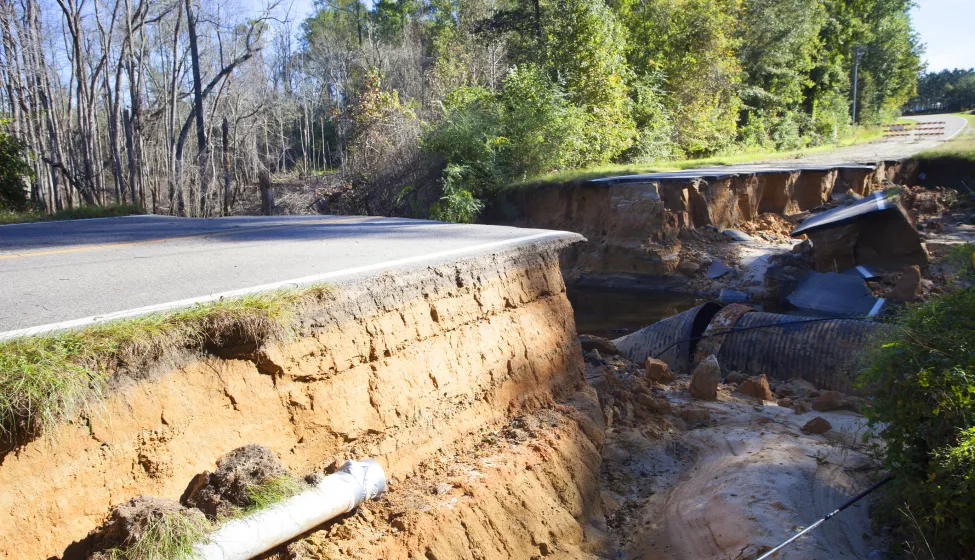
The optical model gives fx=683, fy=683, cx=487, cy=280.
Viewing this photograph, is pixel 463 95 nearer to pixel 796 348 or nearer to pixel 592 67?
pixel 592 67

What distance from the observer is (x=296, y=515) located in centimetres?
342

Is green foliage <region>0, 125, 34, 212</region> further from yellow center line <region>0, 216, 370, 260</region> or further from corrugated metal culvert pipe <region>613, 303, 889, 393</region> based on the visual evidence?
corrugated metal culvert pipe <region>613, 303, 889, 393</region>

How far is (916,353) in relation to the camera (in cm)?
500

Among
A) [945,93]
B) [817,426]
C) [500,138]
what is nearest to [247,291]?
[817,426]

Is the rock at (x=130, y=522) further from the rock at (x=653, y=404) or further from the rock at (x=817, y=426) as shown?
the rock at (x=817, y=426)

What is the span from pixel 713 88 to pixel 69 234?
28828mm

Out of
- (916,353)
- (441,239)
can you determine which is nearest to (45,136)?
(441,239)

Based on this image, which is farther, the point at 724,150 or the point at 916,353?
the point at 724,150

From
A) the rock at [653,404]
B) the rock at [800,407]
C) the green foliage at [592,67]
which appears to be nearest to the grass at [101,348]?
the rock at [653,404]

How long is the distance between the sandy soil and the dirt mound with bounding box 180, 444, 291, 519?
10.0ft

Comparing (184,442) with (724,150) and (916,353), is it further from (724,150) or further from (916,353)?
(724,150)

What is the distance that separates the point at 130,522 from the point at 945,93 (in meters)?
112

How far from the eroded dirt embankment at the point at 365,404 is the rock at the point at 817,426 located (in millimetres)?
2843

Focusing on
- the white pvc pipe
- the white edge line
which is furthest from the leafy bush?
the white pvc pipe
